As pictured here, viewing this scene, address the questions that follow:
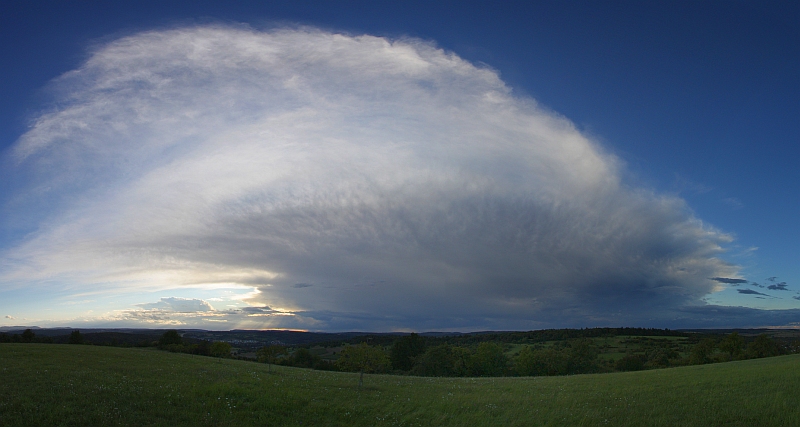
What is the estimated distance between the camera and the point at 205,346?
90.7 meters

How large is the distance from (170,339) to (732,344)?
133 m

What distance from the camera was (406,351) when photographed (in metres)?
111

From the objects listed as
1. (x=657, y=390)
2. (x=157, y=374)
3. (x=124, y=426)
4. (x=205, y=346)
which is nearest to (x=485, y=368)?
(x=205, y=346)

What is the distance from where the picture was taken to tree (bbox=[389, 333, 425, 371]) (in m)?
109

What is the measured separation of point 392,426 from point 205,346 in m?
89.0

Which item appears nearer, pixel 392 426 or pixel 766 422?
pixel 766 422

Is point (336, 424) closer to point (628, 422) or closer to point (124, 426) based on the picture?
point (124, 426)

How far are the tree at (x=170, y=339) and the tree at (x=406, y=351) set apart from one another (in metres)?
52.6

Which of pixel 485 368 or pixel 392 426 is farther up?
pixel 392 426

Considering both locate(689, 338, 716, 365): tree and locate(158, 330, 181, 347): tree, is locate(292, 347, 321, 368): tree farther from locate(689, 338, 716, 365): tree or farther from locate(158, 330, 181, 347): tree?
locate(689, 338, 716, 365): tree

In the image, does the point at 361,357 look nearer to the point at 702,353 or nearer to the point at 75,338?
the point at 75,338

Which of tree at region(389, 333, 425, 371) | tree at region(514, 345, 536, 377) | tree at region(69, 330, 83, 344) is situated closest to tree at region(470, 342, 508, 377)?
tree at region(514, 345, 536, 377)

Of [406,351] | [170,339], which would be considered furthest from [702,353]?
[170,339]

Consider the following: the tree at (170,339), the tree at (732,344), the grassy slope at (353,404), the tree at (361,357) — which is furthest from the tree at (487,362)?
the grassy slope at (353,404)
